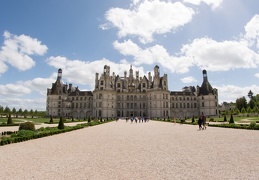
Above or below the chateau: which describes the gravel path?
below

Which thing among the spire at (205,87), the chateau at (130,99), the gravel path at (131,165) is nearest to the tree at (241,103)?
the chateau at (130,99)

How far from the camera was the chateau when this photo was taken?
75938mm

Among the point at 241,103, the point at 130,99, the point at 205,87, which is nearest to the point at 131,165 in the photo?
the point at 130,99

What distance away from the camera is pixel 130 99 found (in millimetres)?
81125

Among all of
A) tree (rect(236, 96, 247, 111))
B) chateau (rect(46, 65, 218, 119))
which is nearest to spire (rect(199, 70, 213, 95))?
chateau (rect(46, 65, 218, 119))

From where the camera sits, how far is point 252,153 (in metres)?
9.46

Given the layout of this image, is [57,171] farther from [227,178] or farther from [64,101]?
[64,101]

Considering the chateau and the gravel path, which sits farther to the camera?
the chateau

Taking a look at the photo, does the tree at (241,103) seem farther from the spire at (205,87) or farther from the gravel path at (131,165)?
the gravel path at (131,165)

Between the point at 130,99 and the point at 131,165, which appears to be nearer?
the point at 131,165

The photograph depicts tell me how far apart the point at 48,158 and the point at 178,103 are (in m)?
80.2

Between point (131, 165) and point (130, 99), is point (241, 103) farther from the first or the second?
point (131, 165)

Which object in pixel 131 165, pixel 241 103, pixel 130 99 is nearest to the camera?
pixel 131 165

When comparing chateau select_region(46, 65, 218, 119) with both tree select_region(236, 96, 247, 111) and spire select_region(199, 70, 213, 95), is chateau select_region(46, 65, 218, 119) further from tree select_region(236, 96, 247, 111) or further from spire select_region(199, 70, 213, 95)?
tree select_region(236, 96, 247, 111)
